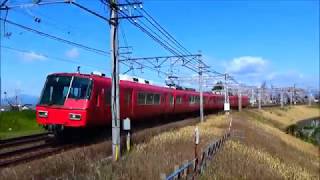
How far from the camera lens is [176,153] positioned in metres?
17.8

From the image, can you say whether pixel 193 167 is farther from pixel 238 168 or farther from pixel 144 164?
pixel 238 168

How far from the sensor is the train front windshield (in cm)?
2114

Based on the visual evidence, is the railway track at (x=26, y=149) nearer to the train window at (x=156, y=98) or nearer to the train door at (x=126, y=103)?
the train door at (x=126, y=103)

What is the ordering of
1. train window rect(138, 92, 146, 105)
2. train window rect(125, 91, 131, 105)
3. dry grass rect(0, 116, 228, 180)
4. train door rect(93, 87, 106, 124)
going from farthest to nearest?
1. train window rect(138, 92, 146, 105)
2. train window rect(125, 91, 131, 105)
3. train door rect(93, 87, 106, 124)
4. dry grass rect(0, 116, 228, 180)

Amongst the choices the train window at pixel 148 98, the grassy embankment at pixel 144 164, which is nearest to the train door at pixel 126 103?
the train window at pixel 148 98

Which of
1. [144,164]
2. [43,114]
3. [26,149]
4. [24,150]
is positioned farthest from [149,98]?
[144,164]

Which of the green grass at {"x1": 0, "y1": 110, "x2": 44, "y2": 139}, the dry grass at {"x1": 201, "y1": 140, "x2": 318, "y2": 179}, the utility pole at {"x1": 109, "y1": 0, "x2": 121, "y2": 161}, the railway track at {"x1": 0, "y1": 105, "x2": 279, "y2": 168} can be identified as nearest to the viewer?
the dry grass at {"x1": 201, "y1": 140, "x2": 318, "y2": 179}

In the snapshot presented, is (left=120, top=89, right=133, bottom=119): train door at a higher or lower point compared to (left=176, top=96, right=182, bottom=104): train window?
lower

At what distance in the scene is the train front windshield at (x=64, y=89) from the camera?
2114cm

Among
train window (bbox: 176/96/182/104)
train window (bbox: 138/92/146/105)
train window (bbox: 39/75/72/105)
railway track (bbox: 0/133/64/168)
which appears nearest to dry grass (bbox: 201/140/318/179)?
railway track (bbox: 0/133/64/168)

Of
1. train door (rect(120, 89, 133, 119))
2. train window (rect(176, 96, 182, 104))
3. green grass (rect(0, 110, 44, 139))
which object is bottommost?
green grass (rect(0, 110, 44, 139))

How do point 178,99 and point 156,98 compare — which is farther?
point 178,99

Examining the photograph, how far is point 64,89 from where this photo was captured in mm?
21359

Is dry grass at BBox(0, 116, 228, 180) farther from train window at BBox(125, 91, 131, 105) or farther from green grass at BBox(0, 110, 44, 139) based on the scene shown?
green grass at BBox(0, 110, 44, 139)
